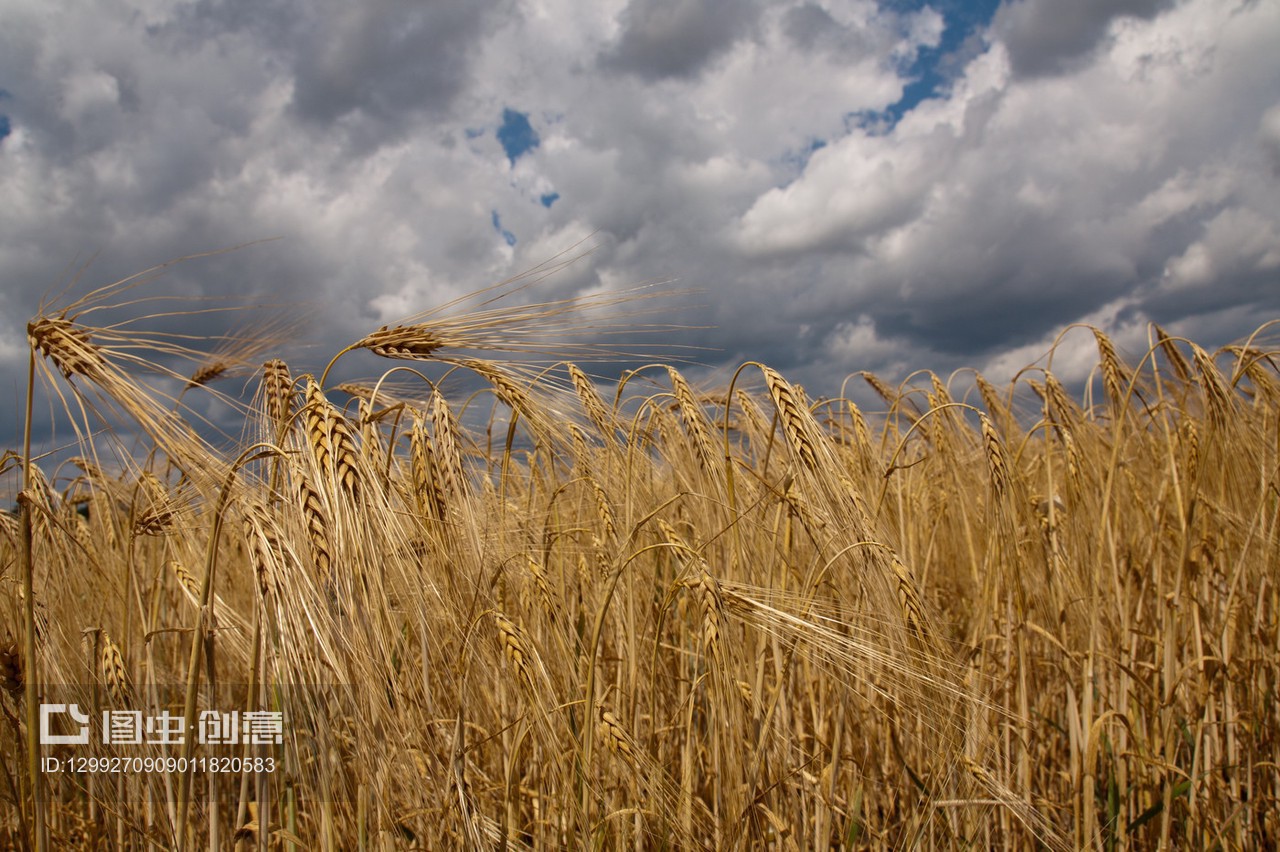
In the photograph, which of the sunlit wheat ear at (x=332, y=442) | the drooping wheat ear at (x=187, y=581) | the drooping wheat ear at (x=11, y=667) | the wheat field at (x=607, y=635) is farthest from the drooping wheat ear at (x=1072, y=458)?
the drooping wheat ear at (x=11, y=667)

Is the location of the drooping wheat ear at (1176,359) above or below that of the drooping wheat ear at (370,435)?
above

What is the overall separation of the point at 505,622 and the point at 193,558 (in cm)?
145

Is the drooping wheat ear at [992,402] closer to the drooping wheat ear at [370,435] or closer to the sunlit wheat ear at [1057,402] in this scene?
the sunlit wheat ear at [1057,402]

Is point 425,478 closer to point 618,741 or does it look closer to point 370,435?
point 370,435

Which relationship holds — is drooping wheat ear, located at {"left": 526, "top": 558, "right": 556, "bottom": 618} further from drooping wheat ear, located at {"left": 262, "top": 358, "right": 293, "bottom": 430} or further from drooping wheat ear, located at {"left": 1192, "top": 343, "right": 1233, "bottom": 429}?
drooping wheat ear, located at {"left": 1192, "top": 343, "right": 1233, "bottom": 429}

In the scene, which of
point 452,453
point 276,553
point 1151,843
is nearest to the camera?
point 276,553

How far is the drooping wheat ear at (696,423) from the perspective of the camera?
2023 mm

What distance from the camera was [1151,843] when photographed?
2381 mm

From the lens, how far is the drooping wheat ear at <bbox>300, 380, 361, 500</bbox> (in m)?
1.24

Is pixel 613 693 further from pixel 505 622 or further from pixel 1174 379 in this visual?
pixel 1174 379

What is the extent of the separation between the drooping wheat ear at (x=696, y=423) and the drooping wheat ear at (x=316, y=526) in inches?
40.1

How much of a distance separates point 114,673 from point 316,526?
0.93 metres

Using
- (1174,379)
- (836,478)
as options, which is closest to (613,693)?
(836,478)

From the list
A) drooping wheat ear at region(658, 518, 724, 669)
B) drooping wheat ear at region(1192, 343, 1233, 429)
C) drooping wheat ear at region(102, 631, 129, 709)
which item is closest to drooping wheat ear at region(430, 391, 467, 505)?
drooping wheat ear at region(658, 518, 724, 669)
